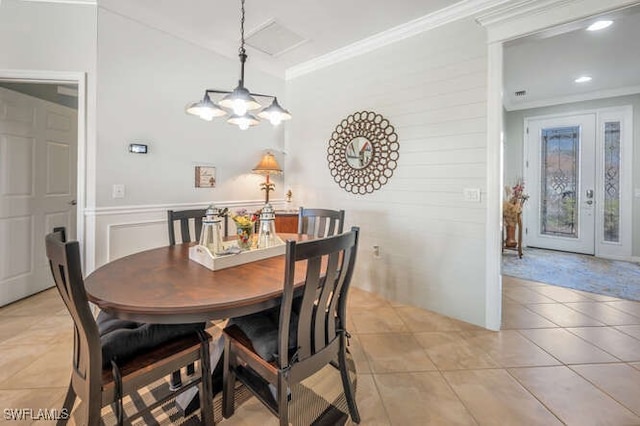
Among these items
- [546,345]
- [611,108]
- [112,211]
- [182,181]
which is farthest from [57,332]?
[611,108]

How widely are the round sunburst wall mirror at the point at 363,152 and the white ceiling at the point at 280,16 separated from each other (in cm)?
81

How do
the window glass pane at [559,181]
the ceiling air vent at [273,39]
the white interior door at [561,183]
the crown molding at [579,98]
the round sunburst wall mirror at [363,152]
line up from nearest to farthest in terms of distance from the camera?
the ceiling air vent at [273,39], the round sunburst wall mirror at [363,152], the crown molding at [579,98], the white interior door at [561,183], the window glass pane at [559,181]

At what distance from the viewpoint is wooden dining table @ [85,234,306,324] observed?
3.67 feet

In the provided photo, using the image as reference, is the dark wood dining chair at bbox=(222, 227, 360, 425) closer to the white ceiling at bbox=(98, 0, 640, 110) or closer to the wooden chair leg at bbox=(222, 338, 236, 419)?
the wooden chair leg at bbox=(222, 338, 236, 419)

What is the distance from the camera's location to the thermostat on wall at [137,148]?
2.70 m

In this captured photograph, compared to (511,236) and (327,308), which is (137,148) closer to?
(327,308)

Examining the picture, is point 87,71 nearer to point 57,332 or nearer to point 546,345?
point 57,332

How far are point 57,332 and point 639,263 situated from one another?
23.2ft

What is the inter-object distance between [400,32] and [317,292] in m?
2.67

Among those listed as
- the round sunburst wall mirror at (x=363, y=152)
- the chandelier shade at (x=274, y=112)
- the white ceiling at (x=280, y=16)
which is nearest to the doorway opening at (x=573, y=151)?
the white ceiling at (x=280, y=16)


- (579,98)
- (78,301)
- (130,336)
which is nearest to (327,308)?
(130,336)

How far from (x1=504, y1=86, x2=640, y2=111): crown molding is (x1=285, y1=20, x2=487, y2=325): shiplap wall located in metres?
3.62

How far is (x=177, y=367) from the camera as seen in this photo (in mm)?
1294

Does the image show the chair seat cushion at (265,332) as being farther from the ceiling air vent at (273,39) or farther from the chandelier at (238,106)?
the ceiling air vent at (273,39)
